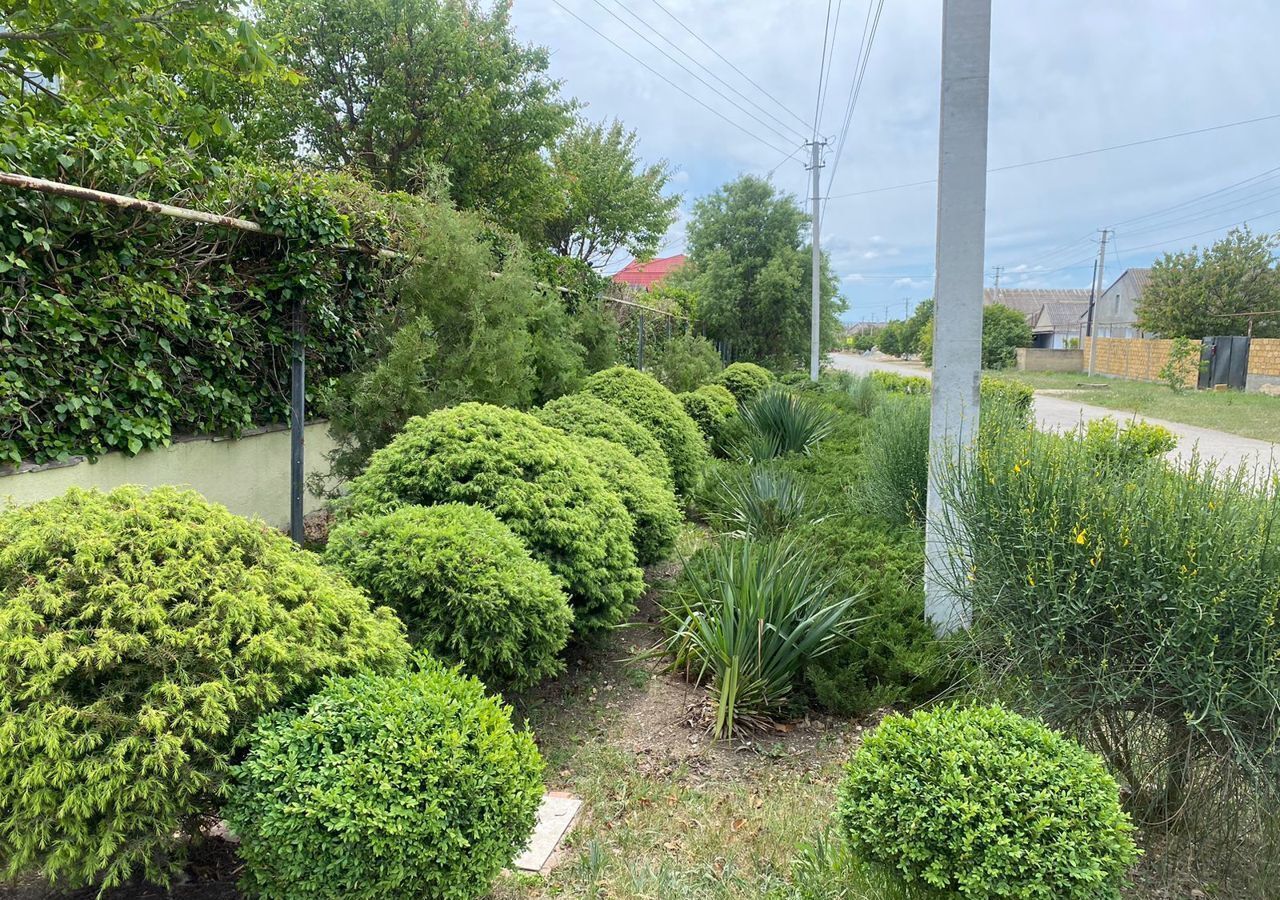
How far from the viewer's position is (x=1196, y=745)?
7.88ft

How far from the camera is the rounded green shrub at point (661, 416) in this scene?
7.02m

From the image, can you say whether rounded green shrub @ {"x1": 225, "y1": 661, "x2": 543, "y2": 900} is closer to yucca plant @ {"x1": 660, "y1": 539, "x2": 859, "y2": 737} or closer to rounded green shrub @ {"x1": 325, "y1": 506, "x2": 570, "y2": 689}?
rounded green shrub @ {"x1": 325, "y1": 506, "x2": 570, "y2": 689}

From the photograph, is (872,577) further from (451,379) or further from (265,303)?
(265,303)

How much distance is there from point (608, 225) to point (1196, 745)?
→ 68.9 ft

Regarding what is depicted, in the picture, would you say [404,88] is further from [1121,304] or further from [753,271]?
[1121,304]

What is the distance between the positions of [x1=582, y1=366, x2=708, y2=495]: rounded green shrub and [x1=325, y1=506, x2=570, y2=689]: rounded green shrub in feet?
12.3

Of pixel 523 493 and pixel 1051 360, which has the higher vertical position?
pixel 1051 360

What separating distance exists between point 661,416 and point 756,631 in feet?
12.4

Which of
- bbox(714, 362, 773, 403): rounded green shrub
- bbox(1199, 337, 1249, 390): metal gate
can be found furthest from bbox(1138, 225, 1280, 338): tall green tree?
bbox(714, 362, 773, 403): rounded green shrub

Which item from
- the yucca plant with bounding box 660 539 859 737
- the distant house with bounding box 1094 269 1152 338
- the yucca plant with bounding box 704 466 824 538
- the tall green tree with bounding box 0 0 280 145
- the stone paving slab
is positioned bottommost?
the stone paving slab

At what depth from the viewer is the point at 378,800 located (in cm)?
188

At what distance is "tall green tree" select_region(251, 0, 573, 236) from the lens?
11.9 m

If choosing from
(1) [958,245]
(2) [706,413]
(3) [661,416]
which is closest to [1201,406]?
(2) [706,413]

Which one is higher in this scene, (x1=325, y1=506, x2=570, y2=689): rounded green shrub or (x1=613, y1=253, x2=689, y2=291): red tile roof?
(x1=613, y1=253, x2=689, y2=291): red tile roof
